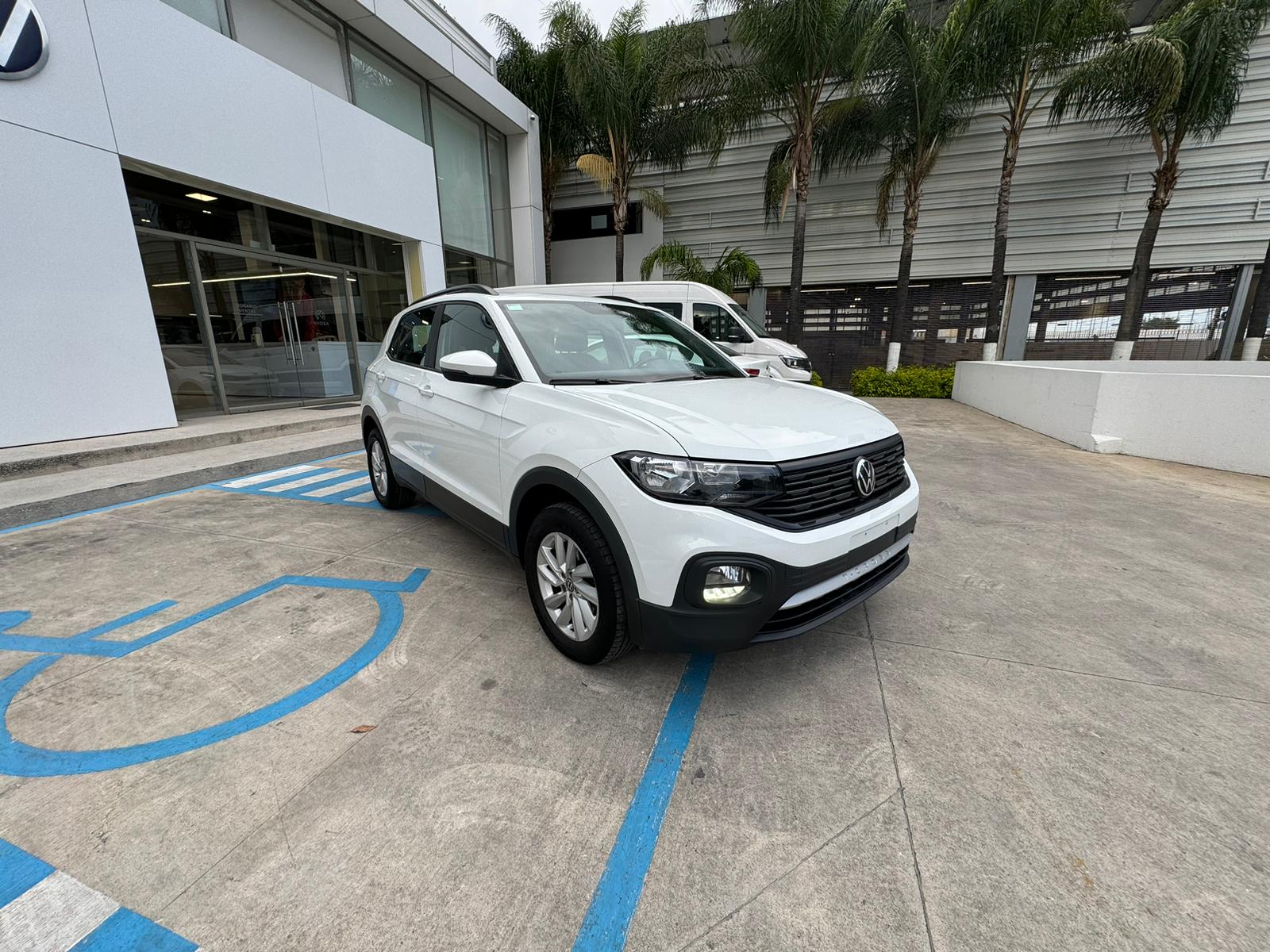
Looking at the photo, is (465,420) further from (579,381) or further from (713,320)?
(713,320)

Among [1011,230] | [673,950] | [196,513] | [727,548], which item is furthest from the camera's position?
[1011,230]

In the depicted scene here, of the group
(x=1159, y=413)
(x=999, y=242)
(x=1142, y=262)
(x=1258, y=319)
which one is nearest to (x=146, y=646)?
(x=1159, y=413)

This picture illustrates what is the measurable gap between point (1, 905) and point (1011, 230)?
65.7ft

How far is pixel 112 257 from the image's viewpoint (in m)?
6.31

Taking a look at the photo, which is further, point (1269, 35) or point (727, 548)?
point (1269, 35)

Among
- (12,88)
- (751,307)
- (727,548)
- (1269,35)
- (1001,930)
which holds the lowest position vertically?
(1001,930)

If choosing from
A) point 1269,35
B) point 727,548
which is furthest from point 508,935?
point 1269,35

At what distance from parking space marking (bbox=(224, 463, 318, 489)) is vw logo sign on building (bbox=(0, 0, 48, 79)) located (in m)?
4.64

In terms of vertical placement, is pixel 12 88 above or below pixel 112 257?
above

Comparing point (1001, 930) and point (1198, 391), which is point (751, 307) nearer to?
point (1198, 391)

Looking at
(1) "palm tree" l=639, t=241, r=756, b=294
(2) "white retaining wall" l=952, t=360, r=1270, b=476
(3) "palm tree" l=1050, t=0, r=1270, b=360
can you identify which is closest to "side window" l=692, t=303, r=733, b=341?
(1) "palm tree" l=639, t=241, r=756, b=294

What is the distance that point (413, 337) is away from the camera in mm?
3986

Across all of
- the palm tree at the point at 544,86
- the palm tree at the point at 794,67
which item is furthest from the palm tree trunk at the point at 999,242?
the palm tree at the point at 544,86

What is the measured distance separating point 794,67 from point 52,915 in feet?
47.6
